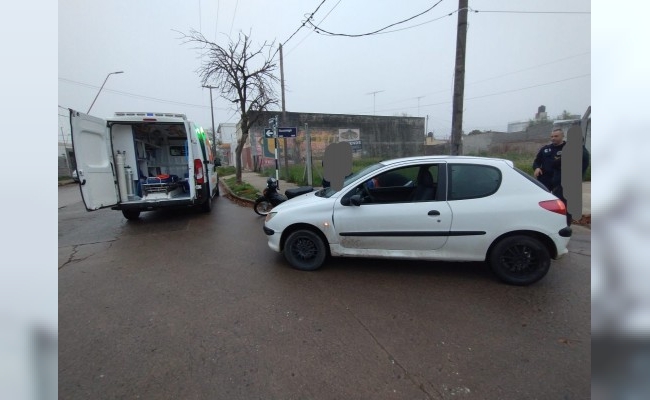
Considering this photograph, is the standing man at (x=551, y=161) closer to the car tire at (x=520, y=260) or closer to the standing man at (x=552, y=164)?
the standing man at (x=552, y=164)

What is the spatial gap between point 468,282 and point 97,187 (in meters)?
6.92

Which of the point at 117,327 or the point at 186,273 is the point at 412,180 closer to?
the point at 186,273

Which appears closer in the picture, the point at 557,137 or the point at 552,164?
the point at 557,137

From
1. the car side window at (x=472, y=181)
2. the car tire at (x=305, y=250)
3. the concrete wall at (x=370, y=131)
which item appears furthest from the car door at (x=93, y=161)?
the concrete wall at (x=370, y=131)

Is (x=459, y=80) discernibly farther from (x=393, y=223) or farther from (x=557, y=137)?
(x=393, y=223)

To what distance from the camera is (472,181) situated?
3.50 metres

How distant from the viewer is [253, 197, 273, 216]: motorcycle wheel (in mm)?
7535

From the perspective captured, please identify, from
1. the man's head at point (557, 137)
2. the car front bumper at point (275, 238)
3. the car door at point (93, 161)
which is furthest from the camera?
the car door at point (93, 161)

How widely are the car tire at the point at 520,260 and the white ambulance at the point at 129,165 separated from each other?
605 cm

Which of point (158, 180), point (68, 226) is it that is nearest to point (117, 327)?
point (158, 180)

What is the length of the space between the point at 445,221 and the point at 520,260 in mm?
963

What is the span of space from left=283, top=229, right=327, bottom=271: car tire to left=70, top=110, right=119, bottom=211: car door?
4580 mm

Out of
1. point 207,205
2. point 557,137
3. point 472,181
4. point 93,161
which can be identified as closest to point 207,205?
point 207,205

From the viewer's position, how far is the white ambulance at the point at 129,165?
5.75 metres
